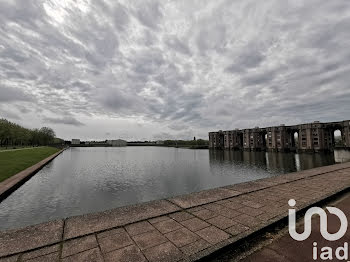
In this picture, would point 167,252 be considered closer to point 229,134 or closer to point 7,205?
point 7,205

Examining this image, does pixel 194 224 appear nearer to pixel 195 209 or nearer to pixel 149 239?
pixel 195 209

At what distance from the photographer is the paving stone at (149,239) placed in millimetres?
4043

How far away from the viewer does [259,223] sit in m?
4.93

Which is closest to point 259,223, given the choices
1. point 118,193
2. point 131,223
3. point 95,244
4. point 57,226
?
point 131,223

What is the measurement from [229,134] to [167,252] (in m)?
136

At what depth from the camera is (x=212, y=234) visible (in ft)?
14.6

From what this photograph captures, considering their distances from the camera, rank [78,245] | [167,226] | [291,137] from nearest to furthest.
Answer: [78,245] → [167,226] → [291,137]

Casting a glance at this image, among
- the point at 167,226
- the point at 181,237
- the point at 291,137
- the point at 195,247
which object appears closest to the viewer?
the point at 195,247

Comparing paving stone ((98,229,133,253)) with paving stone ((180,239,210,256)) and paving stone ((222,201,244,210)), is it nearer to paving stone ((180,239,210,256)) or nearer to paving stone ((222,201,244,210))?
paving stone ((180,239,210,256))

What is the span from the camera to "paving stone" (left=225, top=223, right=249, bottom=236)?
450 cm

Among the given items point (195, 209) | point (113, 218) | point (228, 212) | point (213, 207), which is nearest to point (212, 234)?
point (228, 212)

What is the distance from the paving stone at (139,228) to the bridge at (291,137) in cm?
9653

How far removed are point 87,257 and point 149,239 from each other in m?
1.30

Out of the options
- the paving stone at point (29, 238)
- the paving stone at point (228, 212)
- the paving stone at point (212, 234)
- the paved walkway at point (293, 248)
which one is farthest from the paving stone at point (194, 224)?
the paving stone at point (29, 238)
